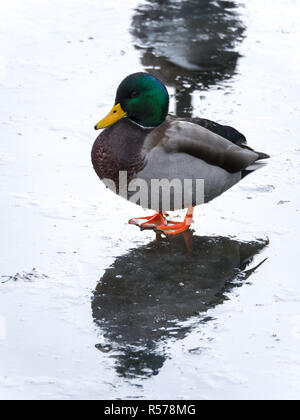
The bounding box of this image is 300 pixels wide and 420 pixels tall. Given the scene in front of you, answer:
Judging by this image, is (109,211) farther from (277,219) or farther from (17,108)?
(17,108)

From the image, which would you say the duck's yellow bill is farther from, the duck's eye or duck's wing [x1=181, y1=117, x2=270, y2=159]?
duck's wing [x1=181, y1=117, x2=270, y2=159]

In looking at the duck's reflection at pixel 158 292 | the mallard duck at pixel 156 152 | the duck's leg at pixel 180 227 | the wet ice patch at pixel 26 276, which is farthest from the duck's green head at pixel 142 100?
the wet ice patch at pixel 26 276

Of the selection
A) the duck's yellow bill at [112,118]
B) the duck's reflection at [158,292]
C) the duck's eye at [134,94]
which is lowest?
the duck's reflection at [158,292]

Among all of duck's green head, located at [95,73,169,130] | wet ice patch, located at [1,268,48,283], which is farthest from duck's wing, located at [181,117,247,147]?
wet ice patch, located at [1,268,48,283]

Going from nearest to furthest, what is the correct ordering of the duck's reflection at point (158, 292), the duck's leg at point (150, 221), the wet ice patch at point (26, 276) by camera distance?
the duck's reflection at point (158, 292)
the wet ice patch at point (26, 276)
the duck's leg at point (150, 221)

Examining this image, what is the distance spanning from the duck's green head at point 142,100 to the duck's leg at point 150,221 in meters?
0.59

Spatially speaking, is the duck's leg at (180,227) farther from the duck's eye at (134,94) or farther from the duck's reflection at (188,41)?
the duck's reflection at (188,41)

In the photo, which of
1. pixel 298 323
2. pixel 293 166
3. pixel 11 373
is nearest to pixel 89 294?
pixel 11 373

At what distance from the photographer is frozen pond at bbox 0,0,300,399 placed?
3.53 meters

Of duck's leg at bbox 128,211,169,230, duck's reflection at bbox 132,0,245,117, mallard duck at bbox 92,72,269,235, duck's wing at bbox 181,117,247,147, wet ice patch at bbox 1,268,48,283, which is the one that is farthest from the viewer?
duck's reflection at bbox 132,0,245,117

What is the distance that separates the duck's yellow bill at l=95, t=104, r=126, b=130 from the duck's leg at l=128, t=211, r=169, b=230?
628 millimetres

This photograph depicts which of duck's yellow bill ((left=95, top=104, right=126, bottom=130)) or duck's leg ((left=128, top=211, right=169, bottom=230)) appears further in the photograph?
duck's leg ((left=128, top=211, right=169, bottom=230))

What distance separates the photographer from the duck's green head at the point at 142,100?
14.9 ft

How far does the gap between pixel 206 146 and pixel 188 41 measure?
315cm
